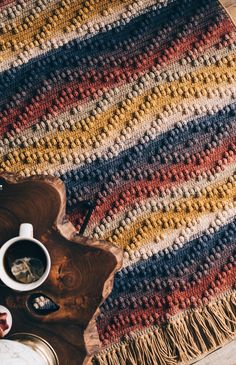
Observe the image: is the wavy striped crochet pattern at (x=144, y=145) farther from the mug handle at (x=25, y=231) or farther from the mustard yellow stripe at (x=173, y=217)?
the mug handle at (x=25, y=231)

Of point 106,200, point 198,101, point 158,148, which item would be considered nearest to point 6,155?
point 106,200

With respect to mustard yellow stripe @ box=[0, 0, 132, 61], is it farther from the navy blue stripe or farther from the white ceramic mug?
the white ceramic mug

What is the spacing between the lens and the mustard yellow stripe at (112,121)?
136 cm

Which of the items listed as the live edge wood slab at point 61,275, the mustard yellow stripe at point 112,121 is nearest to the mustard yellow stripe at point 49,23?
the mustard yellow stripe at point 112,121

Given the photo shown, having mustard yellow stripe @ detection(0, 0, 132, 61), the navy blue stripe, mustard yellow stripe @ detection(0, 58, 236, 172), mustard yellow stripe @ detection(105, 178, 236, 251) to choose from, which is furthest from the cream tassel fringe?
mustard yellow stripe @ detection(0, 0, 132, 61)

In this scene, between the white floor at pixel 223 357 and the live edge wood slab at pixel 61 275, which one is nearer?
the live edge wood slab at pixel 61 275

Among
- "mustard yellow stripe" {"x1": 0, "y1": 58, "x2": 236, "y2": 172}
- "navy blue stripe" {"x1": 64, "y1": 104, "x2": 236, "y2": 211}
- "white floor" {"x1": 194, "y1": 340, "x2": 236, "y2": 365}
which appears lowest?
"white floor" {"x1": 194, "y1": 340, "x2": 236, "y2": 365}

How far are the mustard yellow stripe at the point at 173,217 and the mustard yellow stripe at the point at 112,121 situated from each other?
0.22m

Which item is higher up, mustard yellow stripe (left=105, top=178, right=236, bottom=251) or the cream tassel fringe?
mustard yellow stripe (left=105, top=178, right=236, bottom=251)

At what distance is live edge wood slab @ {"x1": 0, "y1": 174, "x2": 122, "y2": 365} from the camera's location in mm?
1104

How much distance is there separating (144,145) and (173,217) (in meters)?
0.19

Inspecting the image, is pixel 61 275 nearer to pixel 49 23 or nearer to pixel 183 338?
pixel 183 338

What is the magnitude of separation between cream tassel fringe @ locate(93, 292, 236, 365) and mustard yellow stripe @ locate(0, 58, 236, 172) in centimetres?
48

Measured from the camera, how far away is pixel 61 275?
111 cm
